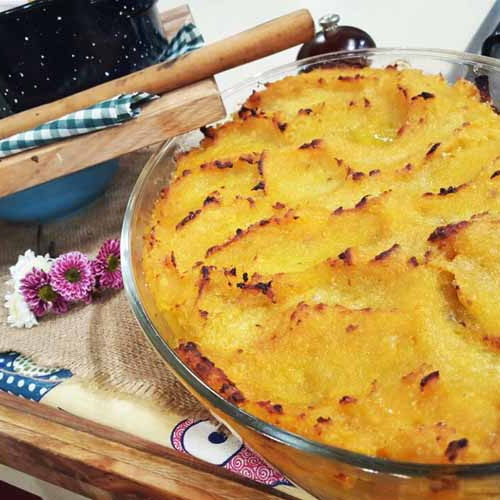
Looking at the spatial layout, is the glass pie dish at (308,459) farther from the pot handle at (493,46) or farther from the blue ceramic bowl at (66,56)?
the pot handle at (493,46)

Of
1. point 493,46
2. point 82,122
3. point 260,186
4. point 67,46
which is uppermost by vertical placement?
point 67,46

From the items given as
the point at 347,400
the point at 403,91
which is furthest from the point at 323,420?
the point at 403,91

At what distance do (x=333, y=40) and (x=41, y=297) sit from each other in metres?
0.94

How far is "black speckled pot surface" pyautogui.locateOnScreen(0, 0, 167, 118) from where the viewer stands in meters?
1.17

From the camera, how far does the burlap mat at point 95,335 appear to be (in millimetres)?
992

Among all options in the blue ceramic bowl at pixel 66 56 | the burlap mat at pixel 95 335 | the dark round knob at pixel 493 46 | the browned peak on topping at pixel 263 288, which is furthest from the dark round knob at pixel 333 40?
the browned peak on topping at pixel 263 288

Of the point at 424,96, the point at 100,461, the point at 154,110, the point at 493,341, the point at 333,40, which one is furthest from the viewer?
the point at 333,40

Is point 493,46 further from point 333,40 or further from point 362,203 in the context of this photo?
point 362,203

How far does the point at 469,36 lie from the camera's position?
6.73 feet

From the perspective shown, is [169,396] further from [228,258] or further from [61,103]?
[61,103]

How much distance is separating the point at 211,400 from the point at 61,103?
0.74 metres

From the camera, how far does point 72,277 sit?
1.18 meters

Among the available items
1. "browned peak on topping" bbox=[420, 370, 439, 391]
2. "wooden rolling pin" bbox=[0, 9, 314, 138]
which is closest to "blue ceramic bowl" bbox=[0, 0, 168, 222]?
"wooden rolling pin" bbox=[0, 9, 314, 138]

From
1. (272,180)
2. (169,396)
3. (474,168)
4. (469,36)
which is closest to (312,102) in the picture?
(272,180)
